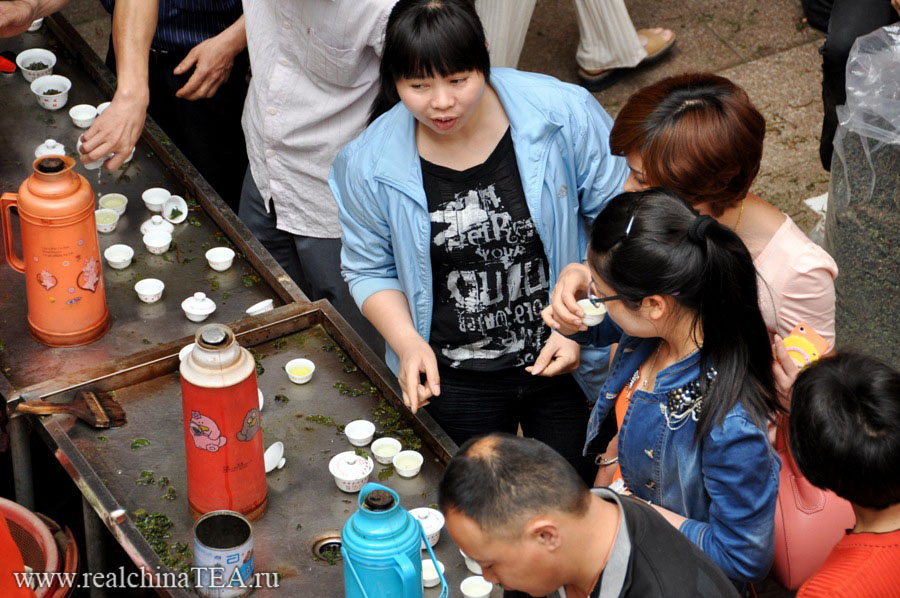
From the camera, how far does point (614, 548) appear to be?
1.96 m

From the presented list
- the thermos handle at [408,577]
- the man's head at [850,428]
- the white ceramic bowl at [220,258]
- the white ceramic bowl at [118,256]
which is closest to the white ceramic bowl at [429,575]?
the thermos handle at [408,577]

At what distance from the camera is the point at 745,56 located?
6.18 m

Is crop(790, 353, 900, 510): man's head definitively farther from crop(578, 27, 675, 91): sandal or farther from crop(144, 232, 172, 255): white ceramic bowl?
crop(578, 27, 675, 91): sandal

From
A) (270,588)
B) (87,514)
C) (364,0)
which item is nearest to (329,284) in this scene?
(364,0)

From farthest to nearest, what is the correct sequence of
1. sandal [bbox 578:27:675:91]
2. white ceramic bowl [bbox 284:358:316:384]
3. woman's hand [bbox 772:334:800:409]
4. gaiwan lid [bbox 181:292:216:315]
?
1. sandal [bbox 578:27:675:91]
2. gaiwan lid [bbox 181:292:216:315]
3. white ceramic bowl [bbox 284:358:316:384]
4. woman's hand [bbox 772:334:800:409]

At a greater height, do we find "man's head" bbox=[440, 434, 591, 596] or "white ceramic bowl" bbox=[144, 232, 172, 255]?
"man's head" bbox=[440, 434, 591, 596]

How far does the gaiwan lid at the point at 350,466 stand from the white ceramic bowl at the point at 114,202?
1.31 m

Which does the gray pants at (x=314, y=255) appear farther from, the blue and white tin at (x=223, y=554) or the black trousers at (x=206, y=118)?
the blue and white tin at (x=223, y=554)

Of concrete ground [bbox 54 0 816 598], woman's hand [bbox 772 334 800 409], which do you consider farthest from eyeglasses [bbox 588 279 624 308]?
concrete ground [bbox 54 0 816 598]

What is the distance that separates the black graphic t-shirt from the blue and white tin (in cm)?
87

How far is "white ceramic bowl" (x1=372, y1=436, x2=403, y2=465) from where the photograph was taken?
2808 mm

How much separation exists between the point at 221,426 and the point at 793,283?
1.37 m

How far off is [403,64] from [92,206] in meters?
0.88

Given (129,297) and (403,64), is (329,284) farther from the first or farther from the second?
(403,64)
